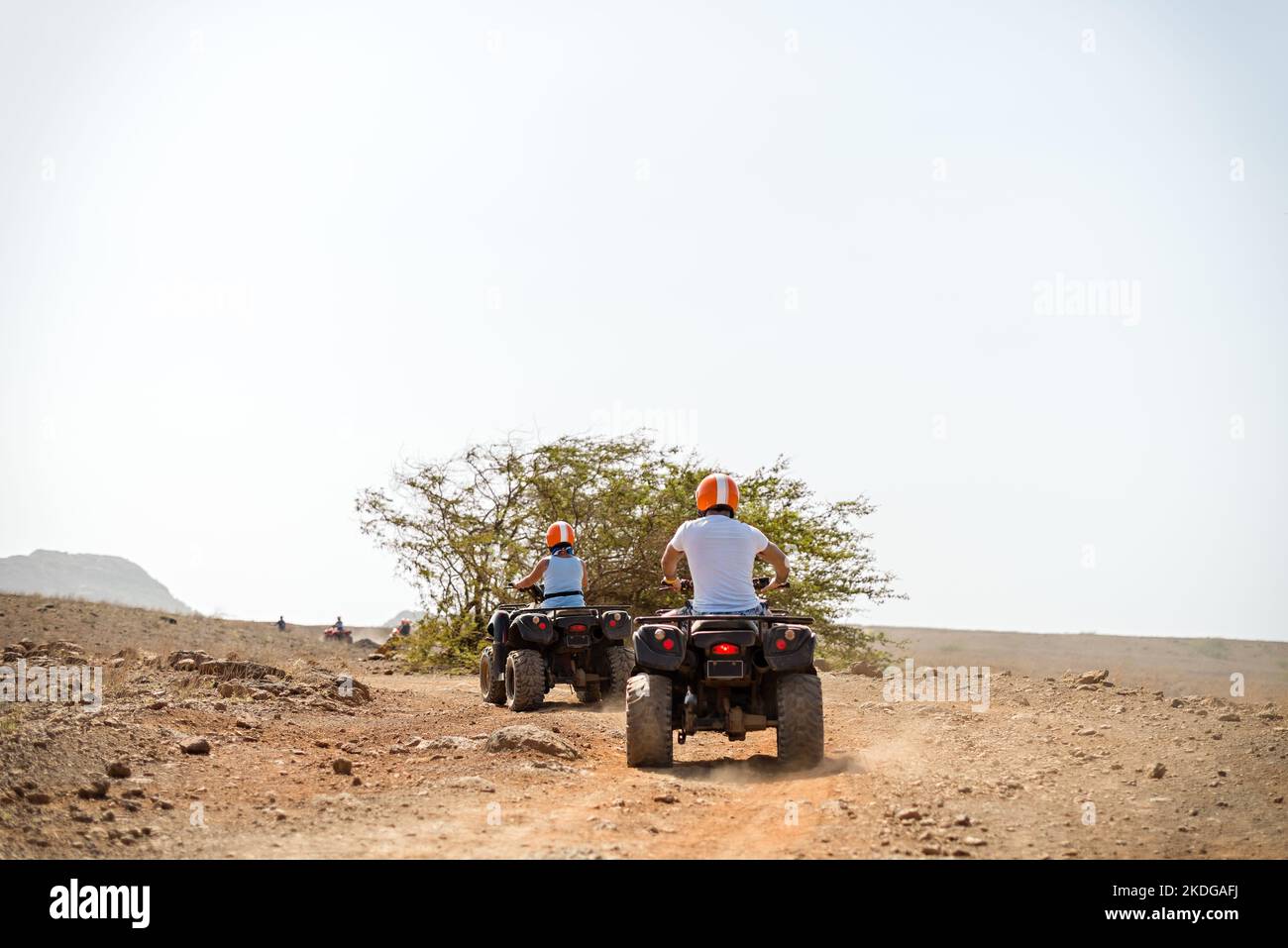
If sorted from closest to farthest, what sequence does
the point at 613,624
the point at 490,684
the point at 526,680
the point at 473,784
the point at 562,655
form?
the point at 473,784
the point at 526,680
the point at 613,624
the point at 562,655
the point at 490,684

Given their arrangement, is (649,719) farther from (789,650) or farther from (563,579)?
(563,579)

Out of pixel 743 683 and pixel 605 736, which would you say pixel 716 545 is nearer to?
pixel 743 683

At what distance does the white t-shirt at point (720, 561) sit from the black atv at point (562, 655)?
482 centimetres

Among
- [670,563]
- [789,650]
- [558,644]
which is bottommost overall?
[558,644]

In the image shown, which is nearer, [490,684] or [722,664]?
[722,664]

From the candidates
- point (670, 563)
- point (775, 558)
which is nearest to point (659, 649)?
point (670, 563)

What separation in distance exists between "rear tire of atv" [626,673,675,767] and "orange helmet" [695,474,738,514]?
55.0 inches

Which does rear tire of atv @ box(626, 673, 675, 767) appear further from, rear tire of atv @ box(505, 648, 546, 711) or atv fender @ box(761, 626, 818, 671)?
rear tire of atv @ box(505, 648, 546, 711)

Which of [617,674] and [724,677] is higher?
[724,677]

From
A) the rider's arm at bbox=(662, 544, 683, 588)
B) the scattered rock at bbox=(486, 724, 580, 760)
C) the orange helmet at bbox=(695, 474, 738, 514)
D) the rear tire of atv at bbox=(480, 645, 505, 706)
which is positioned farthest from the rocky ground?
the orange helmet at bbox=(695, 474, 738, 514)

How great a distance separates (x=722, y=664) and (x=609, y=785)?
3.96ft

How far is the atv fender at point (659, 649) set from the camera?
320 inches

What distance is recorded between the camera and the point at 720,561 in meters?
8.50
